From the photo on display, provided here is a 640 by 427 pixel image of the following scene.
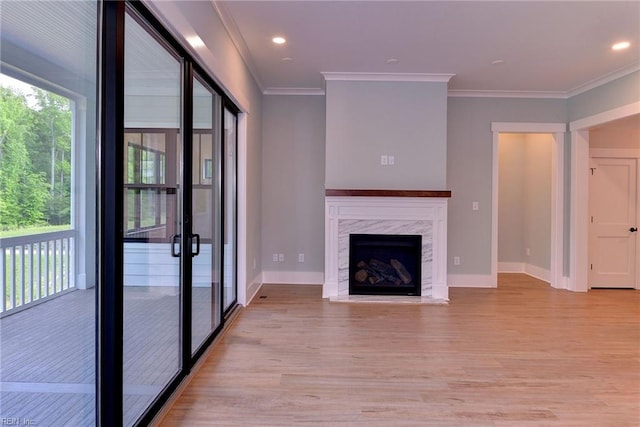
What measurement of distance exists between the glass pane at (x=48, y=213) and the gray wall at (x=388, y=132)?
11.2 feet

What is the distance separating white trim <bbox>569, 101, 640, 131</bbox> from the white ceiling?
16.7 inches

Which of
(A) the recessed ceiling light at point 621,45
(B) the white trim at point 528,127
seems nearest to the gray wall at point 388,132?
(B) the white trim at point 528,127

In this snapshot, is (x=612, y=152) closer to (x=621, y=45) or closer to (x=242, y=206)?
(x=621, y=45)

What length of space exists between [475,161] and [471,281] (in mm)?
1731

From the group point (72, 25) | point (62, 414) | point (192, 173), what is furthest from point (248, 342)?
point (72, 25)

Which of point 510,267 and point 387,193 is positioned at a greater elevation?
point 387,193

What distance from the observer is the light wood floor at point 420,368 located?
215 cm

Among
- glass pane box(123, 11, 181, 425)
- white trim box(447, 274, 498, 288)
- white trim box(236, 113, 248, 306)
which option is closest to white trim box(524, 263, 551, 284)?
white trim box(447, 274, 498, 288)

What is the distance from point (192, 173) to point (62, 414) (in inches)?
62.9

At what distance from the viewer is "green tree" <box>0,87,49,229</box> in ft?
3.86

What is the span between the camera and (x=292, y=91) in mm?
5289

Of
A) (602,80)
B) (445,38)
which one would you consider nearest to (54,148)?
(445,38)

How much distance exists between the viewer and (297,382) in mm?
2506

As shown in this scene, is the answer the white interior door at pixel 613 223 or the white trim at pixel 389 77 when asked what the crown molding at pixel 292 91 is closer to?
the white trim at pixel 389 77
